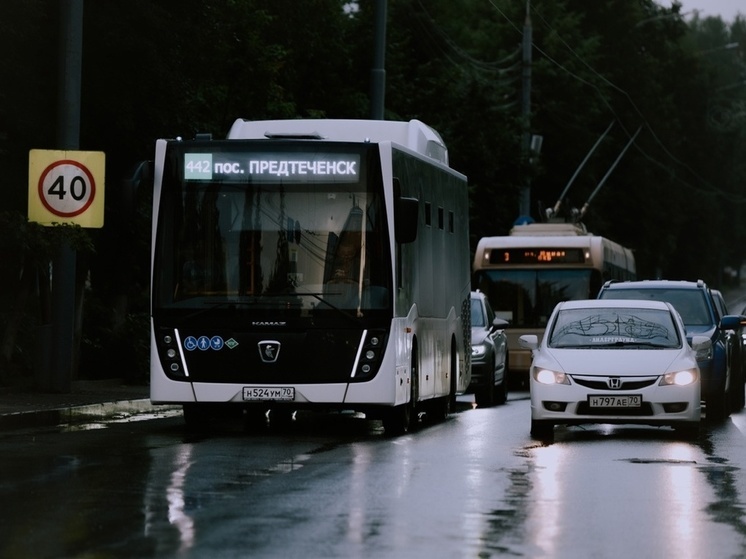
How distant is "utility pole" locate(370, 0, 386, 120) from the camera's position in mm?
32656

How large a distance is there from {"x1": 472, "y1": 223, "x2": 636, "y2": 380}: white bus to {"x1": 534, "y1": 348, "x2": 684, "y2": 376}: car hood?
1559 centimetres

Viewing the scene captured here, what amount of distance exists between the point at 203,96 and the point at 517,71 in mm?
35169

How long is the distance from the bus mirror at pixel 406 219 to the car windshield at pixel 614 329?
224 centimetres

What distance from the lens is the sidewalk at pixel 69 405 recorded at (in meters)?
19.9


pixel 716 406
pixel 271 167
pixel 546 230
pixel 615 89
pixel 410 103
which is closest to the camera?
pixel 271 167

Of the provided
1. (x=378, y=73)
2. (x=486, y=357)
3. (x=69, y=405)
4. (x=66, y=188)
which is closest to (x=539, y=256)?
(x=378, y=73)

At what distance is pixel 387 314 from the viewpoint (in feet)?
61.8

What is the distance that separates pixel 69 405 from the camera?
21.5 m

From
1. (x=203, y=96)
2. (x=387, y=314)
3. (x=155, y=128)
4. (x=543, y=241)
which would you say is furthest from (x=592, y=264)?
(x=387, y=314)

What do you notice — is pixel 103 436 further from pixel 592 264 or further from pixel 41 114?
pixel 592 264

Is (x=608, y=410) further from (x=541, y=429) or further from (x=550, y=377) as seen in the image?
(x=541, y=429)

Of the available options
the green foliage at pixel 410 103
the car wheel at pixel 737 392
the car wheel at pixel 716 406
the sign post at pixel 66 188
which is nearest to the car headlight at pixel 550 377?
the green foliage at pixel 410 103

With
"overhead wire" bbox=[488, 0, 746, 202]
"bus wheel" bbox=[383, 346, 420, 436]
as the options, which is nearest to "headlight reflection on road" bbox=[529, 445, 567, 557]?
"bus wheel" bbox=[383, 346, 420, 436]

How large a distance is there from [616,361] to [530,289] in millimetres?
16223
